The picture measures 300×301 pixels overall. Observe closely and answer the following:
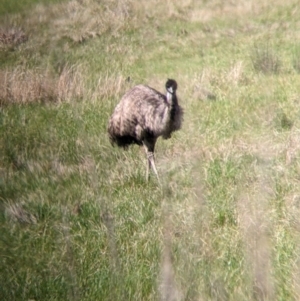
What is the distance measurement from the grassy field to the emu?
20 cm

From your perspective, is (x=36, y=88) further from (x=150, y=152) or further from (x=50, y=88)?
(x=150, y=152)

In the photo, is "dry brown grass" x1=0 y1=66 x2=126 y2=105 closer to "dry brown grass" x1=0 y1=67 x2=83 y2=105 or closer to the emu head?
"dry brown grass" x1=0 y1=67 x2=83 y2=105

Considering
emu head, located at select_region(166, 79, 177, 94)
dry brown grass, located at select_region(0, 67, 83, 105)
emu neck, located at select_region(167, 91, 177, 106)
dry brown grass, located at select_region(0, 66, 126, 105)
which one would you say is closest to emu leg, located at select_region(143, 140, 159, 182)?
emu neck, located at select_region(167, 91, 177, 106)

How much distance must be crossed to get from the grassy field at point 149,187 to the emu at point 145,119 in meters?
0.20

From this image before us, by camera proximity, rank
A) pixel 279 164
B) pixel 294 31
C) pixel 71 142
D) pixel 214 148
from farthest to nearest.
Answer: pixel 294 31 → pixel 71 142 → pixel 214 148 → pixel 279 164

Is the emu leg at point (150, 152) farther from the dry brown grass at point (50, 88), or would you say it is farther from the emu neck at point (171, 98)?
the dry brown grass at point (50, 88)

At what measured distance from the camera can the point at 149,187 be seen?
6.09 m

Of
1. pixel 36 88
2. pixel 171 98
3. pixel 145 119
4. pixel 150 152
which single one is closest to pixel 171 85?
pixel 171 98

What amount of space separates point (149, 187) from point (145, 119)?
82 cm

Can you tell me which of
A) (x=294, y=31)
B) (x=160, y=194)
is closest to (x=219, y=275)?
(x=160, y=194)

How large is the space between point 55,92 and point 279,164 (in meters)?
4.01

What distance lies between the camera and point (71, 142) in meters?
7.48

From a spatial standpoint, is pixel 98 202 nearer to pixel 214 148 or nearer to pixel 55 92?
pixel 214 148

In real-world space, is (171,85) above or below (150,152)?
above
